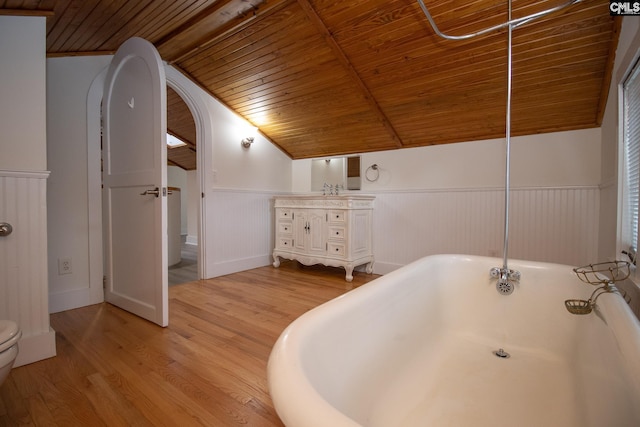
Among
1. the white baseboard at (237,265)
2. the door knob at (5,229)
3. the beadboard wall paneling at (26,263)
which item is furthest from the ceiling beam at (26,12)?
the white baseboard at (237,265)

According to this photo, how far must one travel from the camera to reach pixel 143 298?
210 centimetres

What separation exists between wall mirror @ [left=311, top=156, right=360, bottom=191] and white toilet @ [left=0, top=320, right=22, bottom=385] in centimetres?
312

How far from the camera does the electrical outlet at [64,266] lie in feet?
7.46

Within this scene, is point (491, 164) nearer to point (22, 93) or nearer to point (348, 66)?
point (348, 66)

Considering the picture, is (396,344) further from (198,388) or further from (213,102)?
(213,102)

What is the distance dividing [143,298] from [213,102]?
87.3 inches

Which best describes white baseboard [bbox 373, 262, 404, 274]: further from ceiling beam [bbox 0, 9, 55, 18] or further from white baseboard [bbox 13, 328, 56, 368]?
ceiling beam [bbox 0, 9, 55, 18]

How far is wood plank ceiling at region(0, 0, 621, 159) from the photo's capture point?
187cm

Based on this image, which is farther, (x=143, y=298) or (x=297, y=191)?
(x=297, y=191)

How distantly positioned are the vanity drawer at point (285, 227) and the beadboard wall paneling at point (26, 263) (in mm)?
2299

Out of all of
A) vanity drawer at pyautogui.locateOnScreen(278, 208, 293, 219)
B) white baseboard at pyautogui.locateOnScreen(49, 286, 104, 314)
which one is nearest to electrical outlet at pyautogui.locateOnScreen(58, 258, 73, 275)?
white baseboard at pyautogui.locateOnScreen(49, 286, 104, 314)

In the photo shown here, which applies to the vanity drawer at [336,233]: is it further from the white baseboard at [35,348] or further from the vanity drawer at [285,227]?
the white baseboard at [35,348]

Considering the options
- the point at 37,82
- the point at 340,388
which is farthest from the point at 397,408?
the point at 37,82

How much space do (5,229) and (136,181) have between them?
2.36 feet
